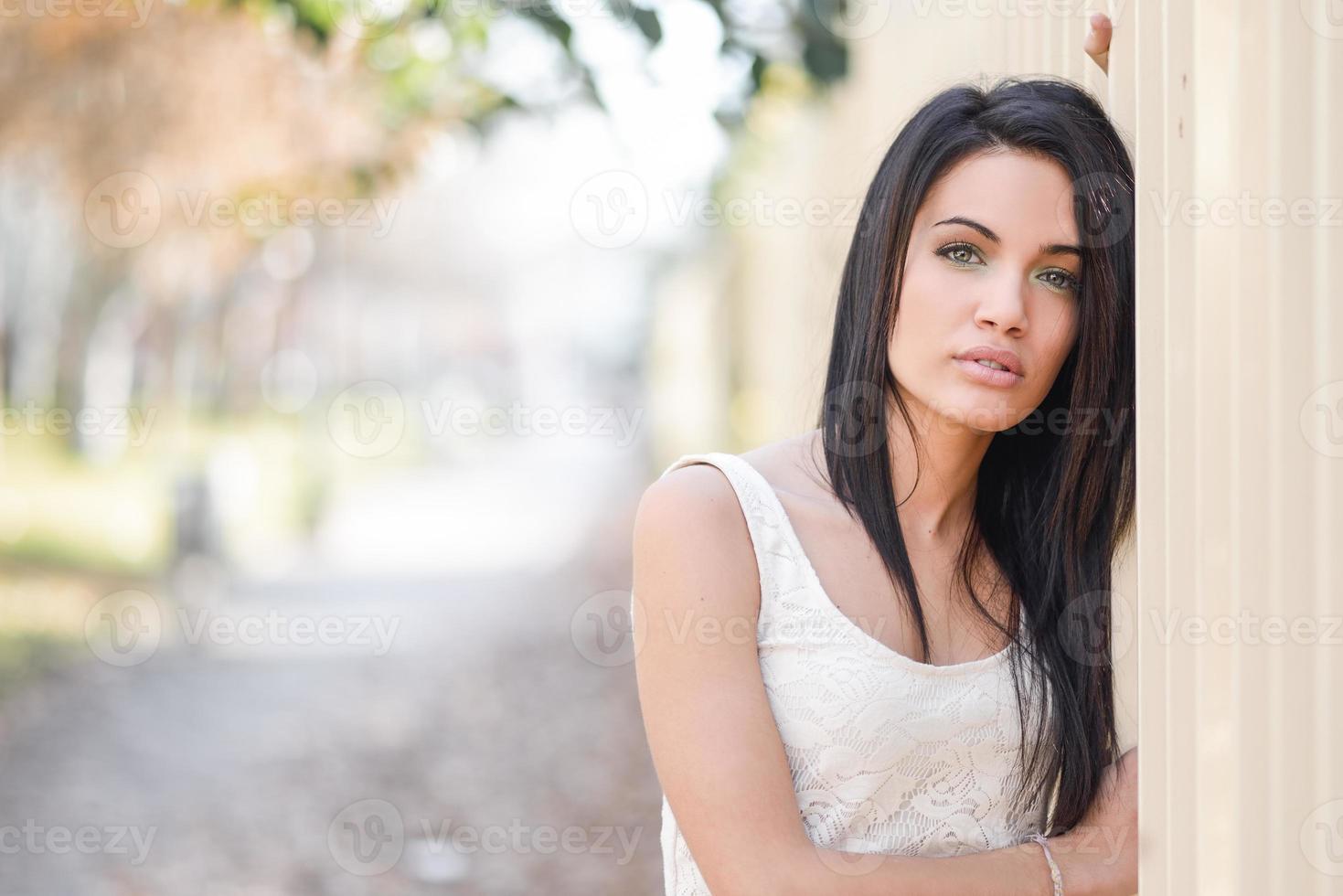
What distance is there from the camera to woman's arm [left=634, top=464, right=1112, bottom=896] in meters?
1.74

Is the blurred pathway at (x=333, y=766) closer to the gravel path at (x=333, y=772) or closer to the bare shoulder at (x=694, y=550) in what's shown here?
the gravel path at (x=333, y=772)

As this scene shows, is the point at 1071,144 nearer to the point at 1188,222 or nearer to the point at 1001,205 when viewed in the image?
the point at 1001,205

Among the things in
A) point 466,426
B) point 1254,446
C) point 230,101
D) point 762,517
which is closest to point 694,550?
point 762,517

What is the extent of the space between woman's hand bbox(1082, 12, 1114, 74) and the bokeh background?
51mm

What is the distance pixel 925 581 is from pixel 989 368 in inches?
14.7

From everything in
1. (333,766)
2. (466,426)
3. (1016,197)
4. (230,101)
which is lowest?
(333,766)

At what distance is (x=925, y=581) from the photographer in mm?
2074

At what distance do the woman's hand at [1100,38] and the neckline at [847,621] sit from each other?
788 millimetres

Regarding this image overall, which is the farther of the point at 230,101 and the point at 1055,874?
the point at 230,101

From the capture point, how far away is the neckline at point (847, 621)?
190cm

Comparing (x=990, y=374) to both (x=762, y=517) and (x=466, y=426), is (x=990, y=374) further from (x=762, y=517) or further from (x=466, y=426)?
(x=466, y=426)

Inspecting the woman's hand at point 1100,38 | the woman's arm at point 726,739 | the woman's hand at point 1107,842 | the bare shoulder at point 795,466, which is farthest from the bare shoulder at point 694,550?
the woman's hand at point 1100,38

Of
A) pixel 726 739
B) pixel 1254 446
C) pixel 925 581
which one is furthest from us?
pixel 925 581

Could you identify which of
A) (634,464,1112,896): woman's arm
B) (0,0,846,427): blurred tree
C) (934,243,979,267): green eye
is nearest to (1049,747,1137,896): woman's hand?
(634,464,1112,896): woman's arm
